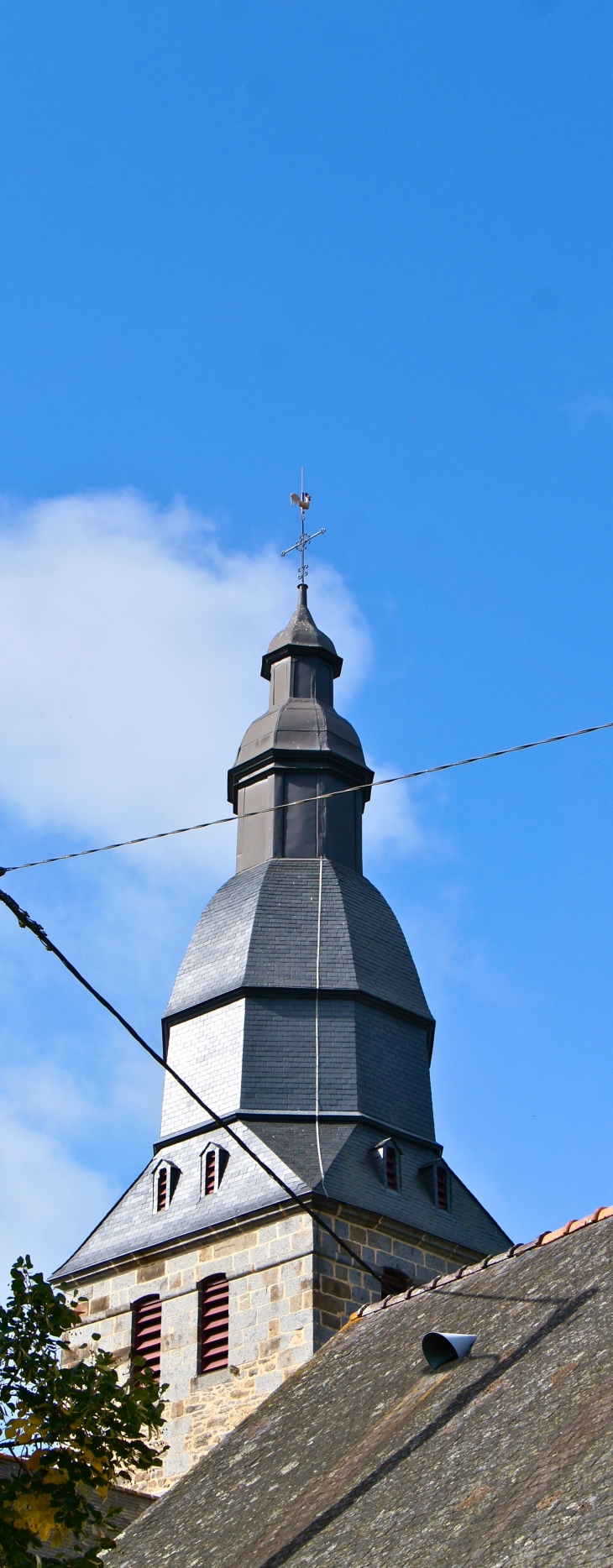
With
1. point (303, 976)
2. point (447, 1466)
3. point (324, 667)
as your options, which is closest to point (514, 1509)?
point (447, 1466)

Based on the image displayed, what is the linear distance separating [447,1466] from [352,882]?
39.6 ft

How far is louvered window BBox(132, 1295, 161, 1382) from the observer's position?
63.3 feet

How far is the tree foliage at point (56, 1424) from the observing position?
10.1 meters

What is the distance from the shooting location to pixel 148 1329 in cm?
1952

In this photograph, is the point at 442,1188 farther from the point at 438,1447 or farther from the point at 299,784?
the point at 438,1447

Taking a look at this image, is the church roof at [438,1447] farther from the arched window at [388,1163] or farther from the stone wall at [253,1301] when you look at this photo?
the arched window at [388,1163]

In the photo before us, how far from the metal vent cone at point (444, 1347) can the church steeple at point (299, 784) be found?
33.8ft

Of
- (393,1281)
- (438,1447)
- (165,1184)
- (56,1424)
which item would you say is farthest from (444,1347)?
(165,1184)

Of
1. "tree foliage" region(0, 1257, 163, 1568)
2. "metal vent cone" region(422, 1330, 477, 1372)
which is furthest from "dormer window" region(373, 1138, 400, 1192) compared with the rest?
"tree foliage" region(0, 1257, 163, 1568)

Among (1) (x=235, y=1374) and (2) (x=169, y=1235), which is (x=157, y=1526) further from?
(2) (x=169, y=1235)

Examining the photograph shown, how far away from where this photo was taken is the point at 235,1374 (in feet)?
59.1

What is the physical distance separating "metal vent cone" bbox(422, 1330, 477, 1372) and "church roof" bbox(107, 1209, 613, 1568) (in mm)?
68

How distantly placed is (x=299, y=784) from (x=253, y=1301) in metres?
6.31

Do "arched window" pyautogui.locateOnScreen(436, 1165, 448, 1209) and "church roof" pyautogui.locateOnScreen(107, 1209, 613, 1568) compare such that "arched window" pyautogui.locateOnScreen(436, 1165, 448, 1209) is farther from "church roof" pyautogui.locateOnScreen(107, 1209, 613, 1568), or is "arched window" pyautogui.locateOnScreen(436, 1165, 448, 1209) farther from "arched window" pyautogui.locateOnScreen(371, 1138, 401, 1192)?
"church roof" pyautogui.locateOnScreen(107, 1209, 613, 1568)
